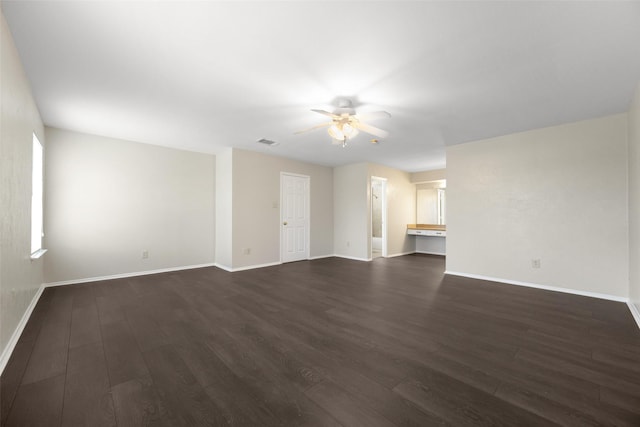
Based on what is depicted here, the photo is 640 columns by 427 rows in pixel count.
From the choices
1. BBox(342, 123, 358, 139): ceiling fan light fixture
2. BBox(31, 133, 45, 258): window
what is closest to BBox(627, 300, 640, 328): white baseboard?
BBox(342, 123, 358, 139): ceiling fan light fixture

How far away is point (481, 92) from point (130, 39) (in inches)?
129

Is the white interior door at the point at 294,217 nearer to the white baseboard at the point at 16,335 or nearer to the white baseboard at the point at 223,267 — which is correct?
the white baseboard at the point at 223,267

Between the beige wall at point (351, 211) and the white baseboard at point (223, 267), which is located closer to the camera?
the white baseboard at point (223, 267)

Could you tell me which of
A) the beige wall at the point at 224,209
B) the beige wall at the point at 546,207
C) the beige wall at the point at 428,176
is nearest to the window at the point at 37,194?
the beige wall at the point at 224,209

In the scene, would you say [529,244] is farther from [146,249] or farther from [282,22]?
[146,249]

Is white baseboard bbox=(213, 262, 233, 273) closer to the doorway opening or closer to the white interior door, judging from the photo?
the white interior door

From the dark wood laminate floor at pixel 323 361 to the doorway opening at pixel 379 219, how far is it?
3.47 metres

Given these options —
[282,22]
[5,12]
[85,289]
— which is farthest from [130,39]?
[85,289]

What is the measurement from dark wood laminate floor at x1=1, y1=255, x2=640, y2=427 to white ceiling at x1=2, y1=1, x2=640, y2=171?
2.43 meters

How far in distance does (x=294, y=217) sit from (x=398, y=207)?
307 cm

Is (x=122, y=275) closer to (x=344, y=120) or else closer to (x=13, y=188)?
(x=13, y=188)

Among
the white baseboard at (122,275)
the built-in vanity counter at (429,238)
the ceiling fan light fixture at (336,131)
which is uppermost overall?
the ceiling fan light fixture at (336,131)

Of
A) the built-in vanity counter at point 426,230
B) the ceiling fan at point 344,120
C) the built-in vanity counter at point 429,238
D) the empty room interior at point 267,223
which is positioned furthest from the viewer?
the built-in vanity counter at point 429,238

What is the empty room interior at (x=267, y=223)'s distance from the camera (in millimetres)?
1646
